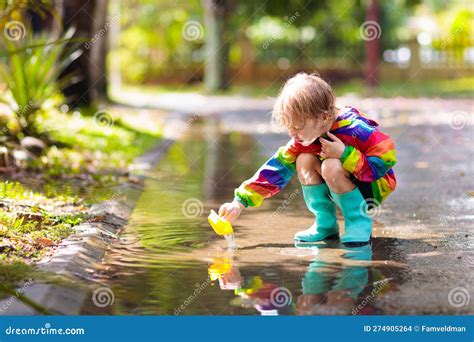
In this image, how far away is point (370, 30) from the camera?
90.5 ft

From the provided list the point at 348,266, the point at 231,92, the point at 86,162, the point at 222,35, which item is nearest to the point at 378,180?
the point at 348,266

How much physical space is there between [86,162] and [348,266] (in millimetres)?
5385

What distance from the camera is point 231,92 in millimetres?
28109

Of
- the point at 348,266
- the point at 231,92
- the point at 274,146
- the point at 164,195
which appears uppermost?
the point at 231,92

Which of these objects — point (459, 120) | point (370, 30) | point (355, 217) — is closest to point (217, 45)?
point (370, 30)

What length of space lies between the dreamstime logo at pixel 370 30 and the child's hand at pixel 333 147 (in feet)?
66.7

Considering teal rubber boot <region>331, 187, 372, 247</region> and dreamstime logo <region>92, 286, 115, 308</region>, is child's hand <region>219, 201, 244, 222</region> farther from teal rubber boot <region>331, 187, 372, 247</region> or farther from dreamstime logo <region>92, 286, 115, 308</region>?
dreamstime logo <region>92, 286, 115, 308</region>

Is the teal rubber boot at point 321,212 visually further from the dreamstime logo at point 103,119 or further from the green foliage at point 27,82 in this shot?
the dreamstime logo at point 103,119

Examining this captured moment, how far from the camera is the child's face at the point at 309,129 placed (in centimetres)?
602

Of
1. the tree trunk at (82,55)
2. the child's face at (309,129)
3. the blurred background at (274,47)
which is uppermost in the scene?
the blurred background at (274,47)

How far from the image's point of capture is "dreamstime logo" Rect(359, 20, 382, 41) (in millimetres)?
26744

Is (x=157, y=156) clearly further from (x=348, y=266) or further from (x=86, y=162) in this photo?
(x=348, y=266)
